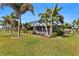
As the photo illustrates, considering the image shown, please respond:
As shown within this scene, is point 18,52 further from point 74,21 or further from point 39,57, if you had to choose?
point 74,21

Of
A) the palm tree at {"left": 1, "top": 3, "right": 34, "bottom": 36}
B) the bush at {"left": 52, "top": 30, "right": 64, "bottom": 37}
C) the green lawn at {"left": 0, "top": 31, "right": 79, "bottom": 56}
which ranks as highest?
the palm tree at {"left": 1, "top": 3, "right": 34, "bottom": 36}

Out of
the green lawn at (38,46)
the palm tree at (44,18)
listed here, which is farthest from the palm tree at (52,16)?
the green lawn at (38,46)

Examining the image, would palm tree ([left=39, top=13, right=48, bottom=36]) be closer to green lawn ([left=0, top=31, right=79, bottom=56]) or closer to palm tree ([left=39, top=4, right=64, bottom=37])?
palm tree ([left=39, top=4, right=64, bottom=37])

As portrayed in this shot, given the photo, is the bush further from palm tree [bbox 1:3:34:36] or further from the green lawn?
palm tree [bbox 1:3:34:36]

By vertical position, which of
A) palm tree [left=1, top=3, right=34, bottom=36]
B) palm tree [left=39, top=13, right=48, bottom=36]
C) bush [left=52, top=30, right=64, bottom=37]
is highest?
palm tree [left=1, top=3, right=34, bottom=36]

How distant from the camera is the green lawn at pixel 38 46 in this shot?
2.19m

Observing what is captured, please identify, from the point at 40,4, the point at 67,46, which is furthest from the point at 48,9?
the point at 67,46

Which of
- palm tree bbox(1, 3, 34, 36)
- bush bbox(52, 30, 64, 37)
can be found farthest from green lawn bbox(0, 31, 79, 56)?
palm tree bbox(1, 3, 34, 36)

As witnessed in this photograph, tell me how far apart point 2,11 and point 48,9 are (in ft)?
1.37

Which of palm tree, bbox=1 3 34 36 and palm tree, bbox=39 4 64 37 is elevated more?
palm tree, bbox=1 3 34 36

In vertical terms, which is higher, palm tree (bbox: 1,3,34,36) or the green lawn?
palm tree (bbox: 1,3,34,36)

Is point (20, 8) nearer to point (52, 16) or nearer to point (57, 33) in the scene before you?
point (52, 16)

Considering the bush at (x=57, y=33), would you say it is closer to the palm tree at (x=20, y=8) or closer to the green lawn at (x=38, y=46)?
the green lawn at (x=38, y=46)

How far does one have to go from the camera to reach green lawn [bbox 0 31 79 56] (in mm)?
2186
